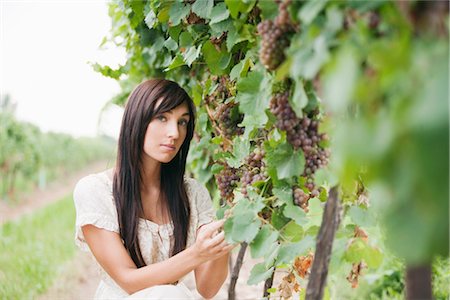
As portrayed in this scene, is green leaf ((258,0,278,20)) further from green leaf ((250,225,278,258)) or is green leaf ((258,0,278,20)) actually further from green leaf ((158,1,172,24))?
green leaf ((158,1,172,24))

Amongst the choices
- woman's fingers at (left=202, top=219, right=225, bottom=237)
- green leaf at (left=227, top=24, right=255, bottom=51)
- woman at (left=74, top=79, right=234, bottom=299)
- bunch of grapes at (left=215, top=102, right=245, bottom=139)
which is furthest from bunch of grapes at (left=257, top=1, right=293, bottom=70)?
woman at (left=74, top=79, right=234, bottom=299)

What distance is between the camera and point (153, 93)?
99.0 inches

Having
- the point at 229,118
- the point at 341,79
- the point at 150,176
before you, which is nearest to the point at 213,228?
the point at 229,118

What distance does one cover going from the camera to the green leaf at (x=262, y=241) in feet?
5.19

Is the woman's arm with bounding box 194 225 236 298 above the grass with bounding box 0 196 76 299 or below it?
above

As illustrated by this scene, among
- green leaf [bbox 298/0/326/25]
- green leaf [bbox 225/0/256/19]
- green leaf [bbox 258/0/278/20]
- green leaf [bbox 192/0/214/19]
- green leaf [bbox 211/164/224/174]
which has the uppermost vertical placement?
green leaf [bbox 192/0/214/19]

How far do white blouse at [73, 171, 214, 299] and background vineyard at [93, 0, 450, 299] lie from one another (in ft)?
1.42

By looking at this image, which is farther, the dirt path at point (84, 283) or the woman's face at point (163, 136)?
the dirt path at point (84, 283)

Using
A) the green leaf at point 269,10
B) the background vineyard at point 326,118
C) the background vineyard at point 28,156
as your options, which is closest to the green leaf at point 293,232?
the background vineyard at point 326,118

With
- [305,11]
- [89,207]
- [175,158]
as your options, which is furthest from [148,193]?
[305,11]

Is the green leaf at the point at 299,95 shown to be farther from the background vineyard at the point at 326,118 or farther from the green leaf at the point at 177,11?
the green leaf at the point at 177,11

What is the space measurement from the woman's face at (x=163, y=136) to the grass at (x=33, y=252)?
2.64 metres

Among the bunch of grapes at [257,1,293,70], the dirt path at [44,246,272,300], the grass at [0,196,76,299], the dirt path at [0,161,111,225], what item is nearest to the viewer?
the bunch of grapes at [257,1,293,70]

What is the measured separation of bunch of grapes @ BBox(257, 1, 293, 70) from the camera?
128cm
